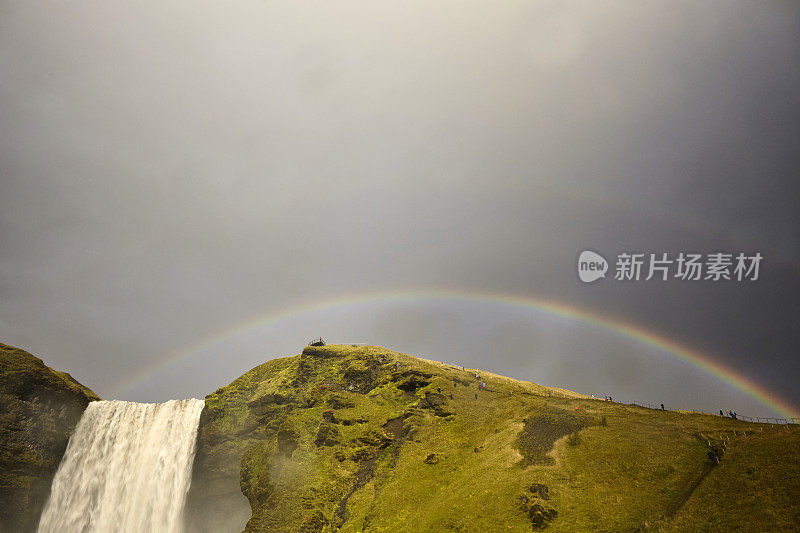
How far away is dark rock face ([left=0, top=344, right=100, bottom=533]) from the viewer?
5578 centimetres

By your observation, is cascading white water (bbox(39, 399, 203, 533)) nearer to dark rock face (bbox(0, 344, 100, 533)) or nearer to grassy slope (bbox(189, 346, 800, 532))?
dark rock face (bbox(0, 344, 100, 533))

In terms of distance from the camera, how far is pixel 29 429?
59969mm

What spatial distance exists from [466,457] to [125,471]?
58.0 metres

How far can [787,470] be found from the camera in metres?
28.2

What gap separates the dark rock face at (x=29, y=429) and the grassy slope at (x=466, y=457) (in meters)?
23.5

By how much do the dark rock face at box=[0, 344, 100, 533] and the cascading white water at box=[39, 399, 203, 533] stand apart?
192 cm

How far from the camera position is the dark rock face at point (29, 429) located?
55781 millimetres

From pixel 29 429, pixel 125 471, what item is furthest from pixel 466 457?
pixel 29 429

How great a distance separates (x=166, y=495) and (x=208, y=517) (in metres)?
7.66

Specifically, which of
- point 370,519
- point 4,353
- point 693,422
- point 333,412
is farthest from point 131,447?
point 693,422

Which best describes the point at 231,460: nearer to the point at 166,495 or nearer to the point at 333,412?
the point at 166,495

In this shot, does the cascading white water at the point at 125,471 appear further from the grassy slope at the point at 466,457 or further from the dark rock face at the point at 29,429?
the grassy slope at the point at 466,457

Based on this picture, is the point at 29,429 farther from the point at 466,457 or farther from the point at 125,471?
the point at 466,457

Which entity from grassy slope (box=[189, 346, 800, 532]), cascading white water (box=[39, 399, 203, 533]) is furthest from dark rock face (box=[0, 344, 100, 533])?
grassy slope (box=[189, 346, 800, 532])
